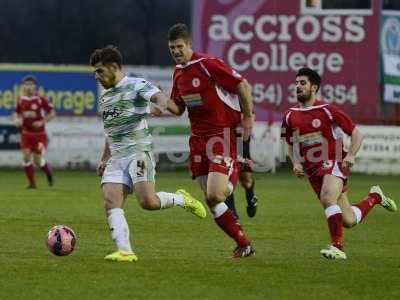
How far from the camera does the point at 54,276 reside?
33.0 feet

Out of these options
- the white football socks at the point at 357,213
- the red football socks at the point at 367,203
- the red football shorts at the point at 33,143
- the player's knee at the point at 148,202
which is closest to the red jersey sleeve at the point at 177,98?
the player's knee at the point at 148,202

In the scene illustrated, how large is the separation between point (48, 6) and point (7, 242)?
32367 millimetres

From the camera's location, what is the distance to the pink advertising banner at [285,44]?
28656 millimetres

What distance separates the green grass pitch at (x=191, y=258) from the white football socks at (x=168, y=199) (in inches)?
18.8

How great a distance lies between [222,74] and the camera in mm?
11789

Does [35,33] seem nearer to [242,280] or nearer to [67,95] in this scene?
Result: [67,95]

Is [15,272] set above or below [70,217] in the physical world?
above

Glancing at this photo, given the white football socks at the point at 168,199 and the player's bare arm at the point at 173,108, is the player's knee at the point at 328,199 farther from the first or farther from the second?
the player's bare arm at the point at 173,108

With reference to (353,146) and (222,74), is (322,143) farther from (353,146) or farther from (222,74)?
(222,74)

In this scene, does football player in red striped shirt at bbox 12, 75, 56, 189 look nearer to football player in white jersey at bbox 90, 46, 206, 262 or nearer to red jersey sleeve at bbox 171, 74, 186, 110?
red jersey sleeve at bbox 171, 74, 186, 110

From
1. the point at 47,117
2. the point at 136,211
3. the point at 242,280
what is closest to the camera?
the point at 242,280

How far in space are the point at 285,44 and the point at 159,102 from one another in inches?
715

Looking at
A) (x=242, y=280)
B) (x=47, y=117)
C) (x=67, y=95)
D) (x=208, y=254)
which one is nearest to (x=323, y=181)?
(x=208, y=254)

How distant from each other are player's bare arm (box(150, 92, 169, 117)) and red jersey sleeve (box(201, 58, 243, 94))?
3.31ft
